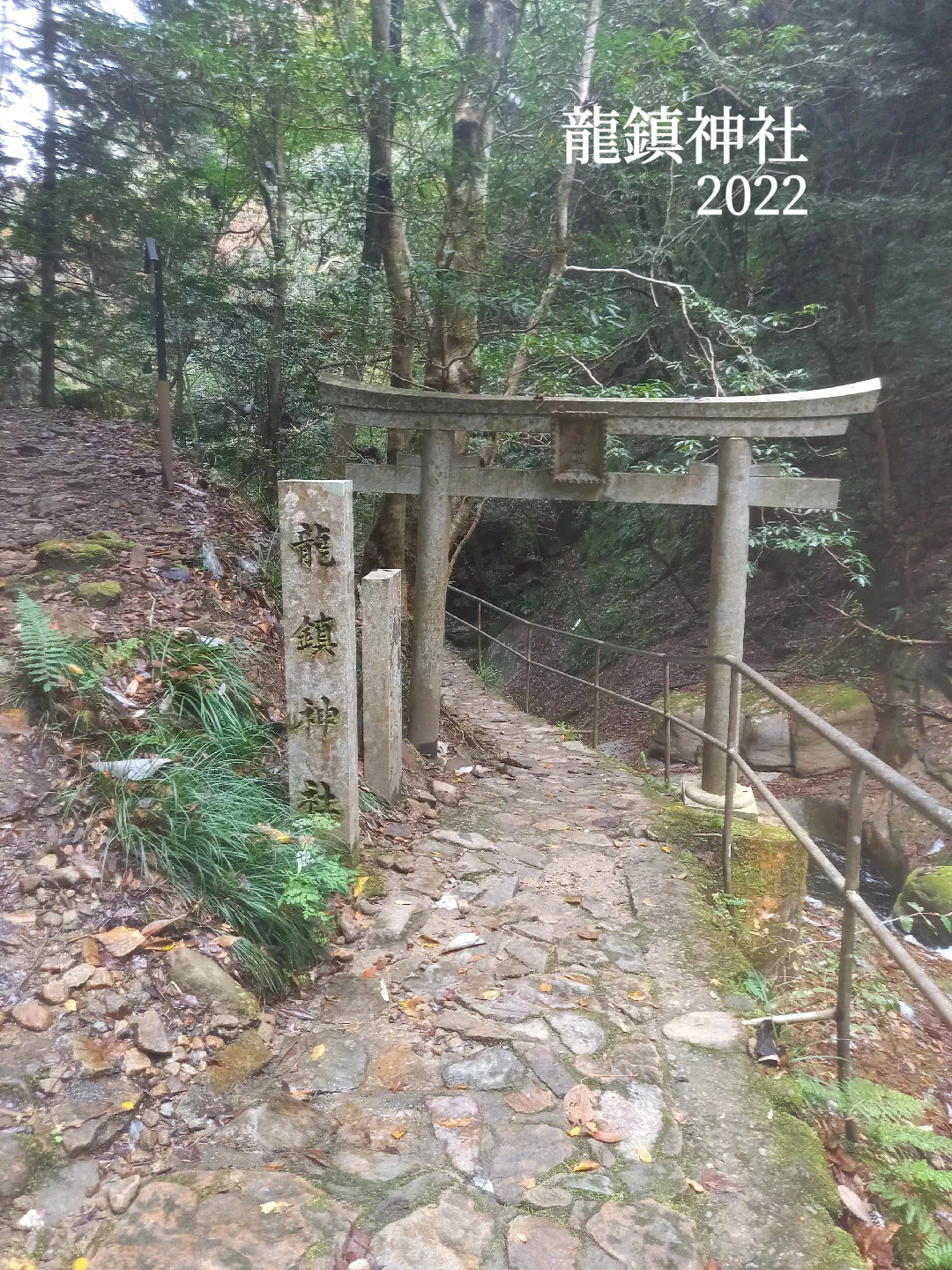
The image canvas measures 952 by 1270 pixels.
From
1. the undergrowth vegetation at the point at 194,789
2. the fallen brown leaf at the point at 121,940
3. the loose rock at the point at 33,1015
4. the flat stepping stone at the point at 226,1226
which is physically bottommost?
the flat stepping stone at the point at 226,1226

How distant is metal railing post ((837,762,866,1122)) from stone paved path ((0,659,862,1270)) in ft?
0.84

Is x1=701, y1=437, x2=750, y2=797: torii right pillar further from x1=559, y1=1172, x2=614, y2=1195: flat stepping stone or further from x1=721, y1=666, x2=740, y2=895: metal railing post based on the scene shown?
x1=559, y1=1172, x2=614, y2=1195: flat stepping stone

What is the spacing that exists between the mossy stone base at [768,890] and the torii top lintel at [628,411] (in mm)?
2447

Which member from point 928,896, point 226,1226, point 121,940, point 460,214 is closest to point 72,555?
point 121,940

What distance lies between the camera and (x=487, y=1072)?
2729mm

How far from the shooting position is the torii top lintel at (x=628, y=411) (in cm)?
489

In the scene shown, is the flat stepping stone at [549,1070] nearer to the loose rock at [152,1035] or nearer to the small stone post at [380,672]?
the loose rock at [152,1035]

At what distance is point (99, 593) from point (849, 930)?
4.31 m

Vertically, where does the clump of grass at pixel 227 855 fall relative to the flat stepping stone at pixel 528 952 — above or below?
above

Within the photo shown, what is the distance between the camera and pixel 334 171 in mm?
6812

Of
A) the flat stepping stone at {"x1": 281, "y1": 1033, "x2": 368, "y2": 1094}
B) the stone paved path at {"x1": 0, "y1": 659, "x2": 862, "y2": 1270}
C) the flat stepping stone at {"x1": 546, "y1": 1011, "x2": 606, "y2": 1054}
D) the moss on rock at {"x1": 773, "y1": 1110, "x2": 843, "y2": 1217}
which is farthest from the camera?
the flat stepping stone at {"x1": 546, "y1": 1011, "x2": 606, "y2": 1054}

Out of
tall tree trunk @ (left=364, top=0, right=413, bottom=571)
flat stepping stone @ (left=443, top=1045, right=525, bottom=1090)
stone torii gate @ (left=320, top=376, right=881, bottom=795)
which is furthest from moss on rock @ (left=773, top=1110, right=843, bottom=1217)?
tall tree trunk @ (left=364, top=0, right=413, bottom=571)

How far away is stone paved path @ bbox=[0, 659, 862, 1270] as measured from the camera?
2.04 meters

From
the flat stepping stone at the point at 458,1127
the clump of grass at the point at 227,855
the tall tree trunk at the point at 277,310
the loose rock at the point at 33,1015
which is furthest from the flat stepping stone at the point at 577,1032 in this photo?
the tall tree trunk at the point at 277,310
